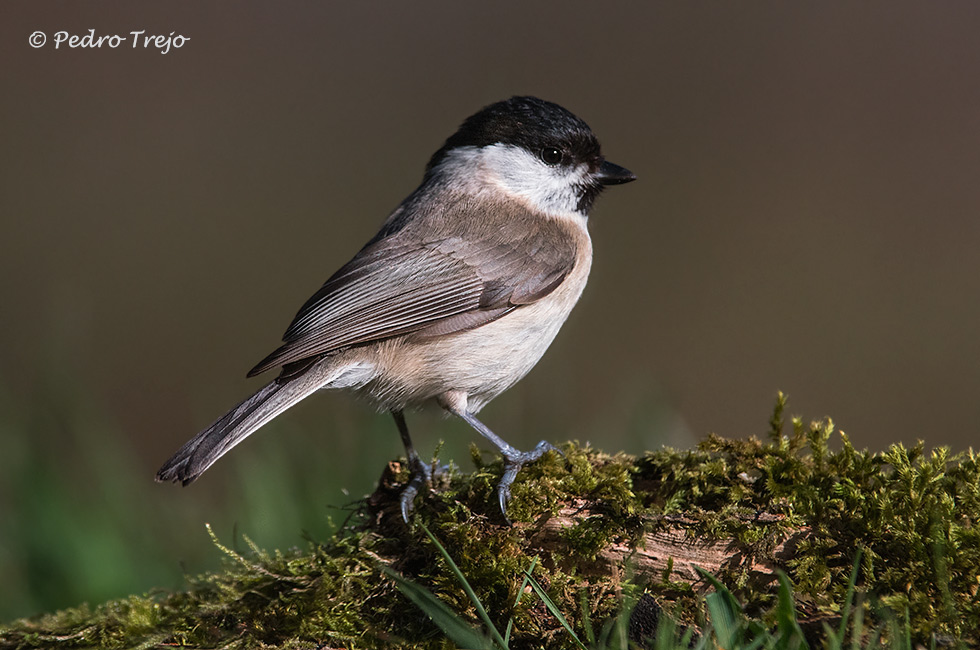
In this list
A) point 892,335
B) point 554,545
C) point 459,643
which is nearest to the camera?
point 459,643

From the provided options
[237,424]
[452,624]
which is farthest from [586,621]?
[237,424]

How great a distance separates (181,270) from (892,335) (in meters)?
6.33

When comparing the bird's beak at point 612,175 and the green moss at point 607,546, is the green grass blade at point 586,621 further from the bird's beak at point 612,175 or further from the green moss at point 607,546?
the bird's beak at point 612,175

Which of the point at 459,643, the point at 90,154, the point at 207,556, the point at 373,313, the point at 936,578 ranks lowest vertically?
the point at 207,556

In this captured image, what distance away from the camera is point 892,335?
21.8 ft

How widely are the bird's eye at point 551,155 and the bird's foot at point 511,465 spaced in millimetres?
1324

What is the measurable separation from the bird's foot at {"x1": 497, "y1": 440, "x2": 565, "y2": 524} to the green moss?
0.12 feet

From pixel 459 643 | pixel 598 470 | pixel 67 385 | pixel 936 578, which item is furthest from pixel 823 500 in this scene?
pixel 67 385

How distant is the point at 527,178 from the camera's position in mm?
3439

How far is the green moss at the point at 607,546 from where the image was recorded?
75.1 inches

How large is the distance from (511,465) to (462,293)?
2.58 ft

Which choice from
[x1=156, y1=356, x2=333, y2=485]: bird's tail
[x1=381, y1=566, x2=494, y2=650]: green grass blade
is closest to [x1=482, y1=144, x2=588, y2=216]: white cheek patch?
[x1=156, y1=356, x2=333, y2=485]: bird's tail

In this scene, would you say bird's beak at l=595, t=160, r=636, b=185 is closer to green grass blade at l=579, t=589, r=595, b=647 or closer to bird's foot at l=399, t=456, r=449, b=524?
bird's foot at l=399, t=456, r=449, b=524

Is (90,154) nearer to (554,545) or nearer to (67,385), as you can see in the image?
(67,385)
